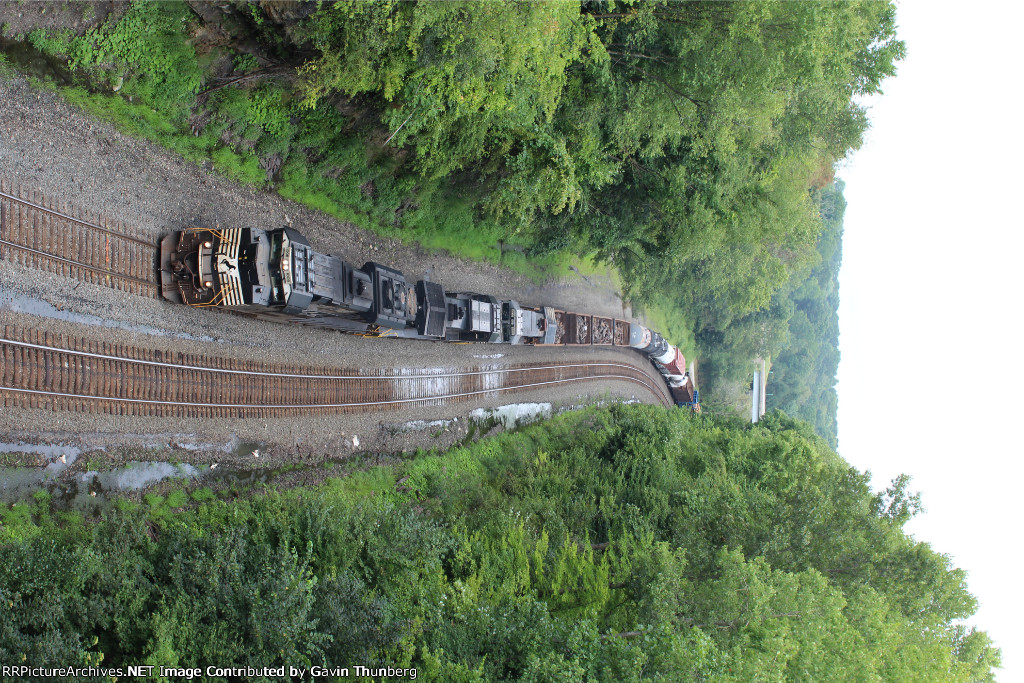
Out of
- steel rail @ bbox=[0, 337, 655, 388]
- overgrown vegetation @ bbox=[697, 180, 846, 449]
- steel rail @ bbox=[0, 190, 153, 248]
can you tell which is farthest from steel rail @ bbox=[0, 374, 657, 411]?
overgrown vegetation @ bbox=[697, 180, 846, 449]

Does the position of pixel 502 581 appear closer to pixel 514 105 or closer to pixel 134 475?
pixel 134 475

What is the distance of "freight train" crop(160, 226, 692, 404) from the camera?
19.0m

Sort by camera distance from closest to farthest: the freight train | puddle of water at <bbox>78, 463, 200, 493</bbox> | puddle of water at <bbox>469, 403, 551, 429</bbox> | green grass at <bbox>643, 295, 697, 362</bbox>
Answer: puddle of water at <bbox>78, 463, 200, 493</bbox>
the freight train
puddle of water at <bbox>469, 403, 551, 429</bbox>
green grass at <bbox>643, 295, 697, 362</bbox>

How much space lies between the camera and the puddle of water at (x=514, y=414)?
3209cm

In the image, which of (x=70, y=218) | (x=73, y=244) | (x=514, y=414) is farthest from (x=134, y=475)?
(x=514, y=414)

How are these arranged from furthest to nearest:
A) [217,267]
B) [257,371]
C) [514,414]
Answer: [514,414]
[257,371]
[217,267]

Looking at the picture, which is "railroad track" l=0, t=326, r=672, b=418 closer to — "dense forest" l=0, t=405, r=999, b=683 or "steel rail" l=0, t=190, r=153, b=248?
"dense forest" l=0, t=405, r=999, b=683

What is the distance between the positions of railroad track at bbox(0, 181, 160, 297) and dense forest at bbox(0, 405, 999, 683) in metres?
6.19

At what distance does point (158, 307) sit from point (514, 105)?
1371cm

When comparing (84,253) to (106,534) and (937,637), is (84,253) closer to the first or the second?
(106,534)

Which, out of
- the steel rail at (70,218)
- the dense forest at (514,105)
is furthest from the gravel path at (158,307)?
the dense forest at (514,105)

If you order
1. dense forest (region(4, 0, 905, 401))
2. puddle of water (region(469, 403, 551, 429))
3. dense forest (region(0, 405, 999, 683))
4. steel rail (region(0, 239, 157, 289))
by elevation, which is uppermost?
dense forest (region(4, 0, 905, 401))

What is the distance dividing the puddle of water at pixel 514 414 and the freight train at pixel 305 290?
4.20 m

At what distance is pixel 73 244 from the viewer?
56.9 ft
